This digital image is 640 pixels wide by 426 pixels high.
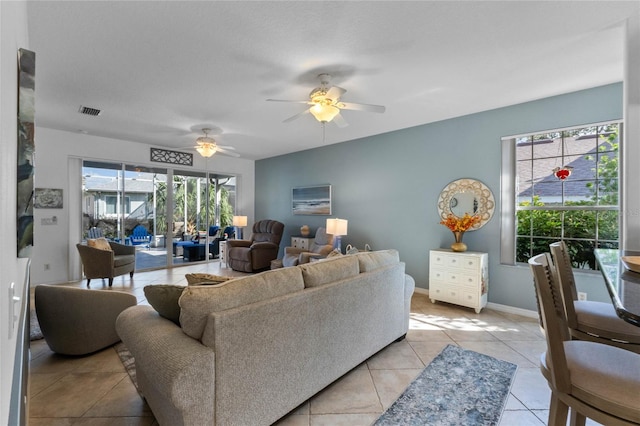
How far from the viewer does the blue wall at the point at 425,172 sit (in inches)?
136

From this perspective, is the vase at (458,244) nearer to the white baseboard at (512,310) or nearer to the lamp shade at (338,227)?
the white baseboard at (512,310)

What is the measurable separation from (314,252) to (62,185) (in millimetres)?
4523

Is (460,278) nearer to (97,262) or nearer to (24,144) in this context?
(24,144)

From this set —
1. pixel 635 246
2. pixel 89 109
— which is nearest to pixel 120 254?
pixel 89 109

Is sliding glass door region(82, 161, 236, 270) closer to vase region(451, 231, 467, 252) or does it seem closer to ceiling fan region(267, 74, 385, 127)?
ceiling fan region(267, 74, 385, 127)

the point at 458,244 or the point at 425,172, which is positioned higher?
the point at 425,172

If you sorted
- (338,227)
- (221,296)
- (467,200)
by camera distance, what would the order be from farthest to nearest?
(338,227), (467,200), (221,296)

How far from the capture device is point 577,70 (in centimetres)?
276

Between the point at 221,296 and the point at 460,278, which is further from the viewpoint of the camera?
the point at 460,278

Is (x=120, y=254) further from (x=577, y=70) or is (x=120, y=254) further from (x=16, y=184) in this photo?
(x=577, y=70)

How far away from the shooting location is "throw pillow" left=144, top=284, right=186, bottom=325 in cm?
172

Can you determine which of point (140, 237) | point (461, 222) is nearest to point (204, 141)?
point (140, 237)

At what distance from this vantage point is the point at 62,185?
196 inches

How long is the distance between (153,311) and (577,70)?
418cm
